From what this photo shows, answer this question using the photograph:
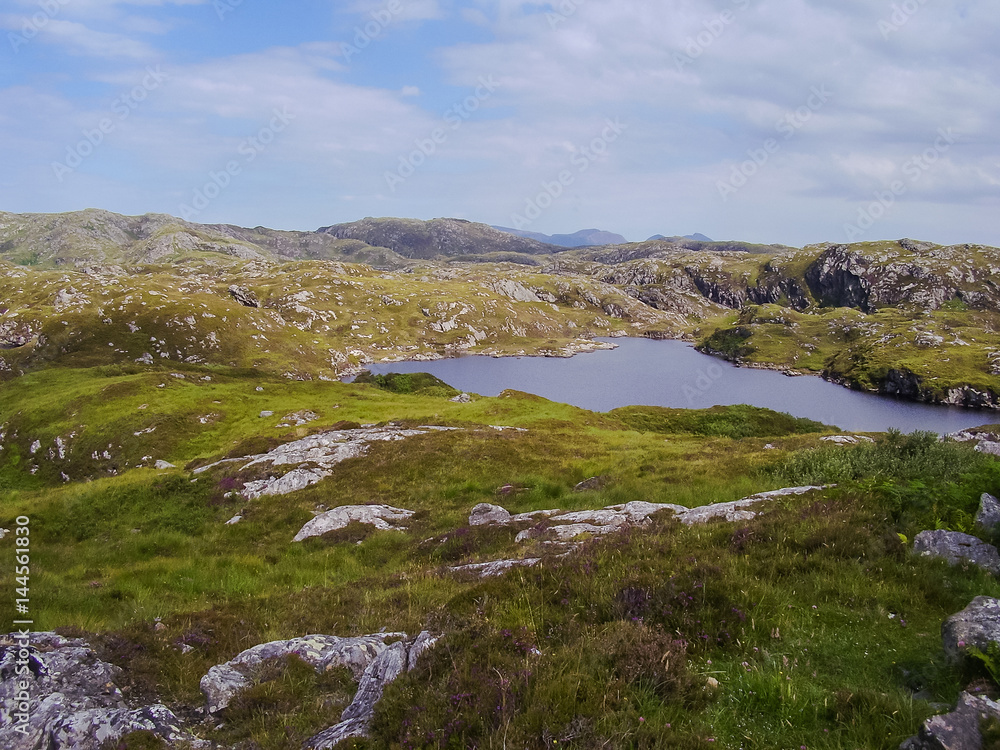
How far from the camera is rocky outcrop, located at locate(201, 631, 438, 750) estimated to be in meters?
6.00

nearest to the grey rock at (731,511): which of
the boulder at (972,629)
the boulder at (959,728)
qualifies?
the boulder at (972,629)

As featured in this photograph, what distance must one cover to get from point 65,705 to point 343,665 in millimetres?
3592

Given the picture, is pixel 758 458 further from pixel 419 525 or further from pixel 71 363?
pixel 71 363

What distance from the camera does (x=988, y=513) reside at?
31.5ft

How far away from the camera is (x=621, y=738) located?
4.65m

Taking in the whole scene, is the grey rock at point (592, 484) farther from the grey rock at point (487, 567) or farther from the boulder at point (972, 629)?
the boulder at point (972, 629)

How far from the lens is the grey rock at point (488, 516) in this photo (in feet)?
64.1

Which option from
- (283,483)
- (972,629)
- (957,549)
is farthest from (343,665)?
(283,483)

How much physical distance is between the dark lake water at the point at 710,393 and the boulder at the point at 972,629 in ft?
400

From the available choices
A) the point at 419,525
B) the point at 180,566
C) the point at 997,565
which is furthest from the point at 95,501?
the point at 997,565

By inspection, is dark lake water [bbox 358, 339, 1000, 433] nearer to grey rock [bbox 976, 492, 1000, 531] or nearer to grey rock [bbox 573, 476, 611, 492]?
grey rock [bbox 573, 476, 611, 492]

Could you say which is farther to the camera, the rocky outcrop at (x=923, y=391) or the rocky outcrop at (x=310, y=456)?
the rocky outcrop at (x=923, y=391)

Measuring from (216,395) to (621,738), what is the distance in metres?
72.5

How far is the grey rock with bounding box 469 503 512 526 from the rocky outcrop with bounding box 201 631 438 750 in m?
10.8
